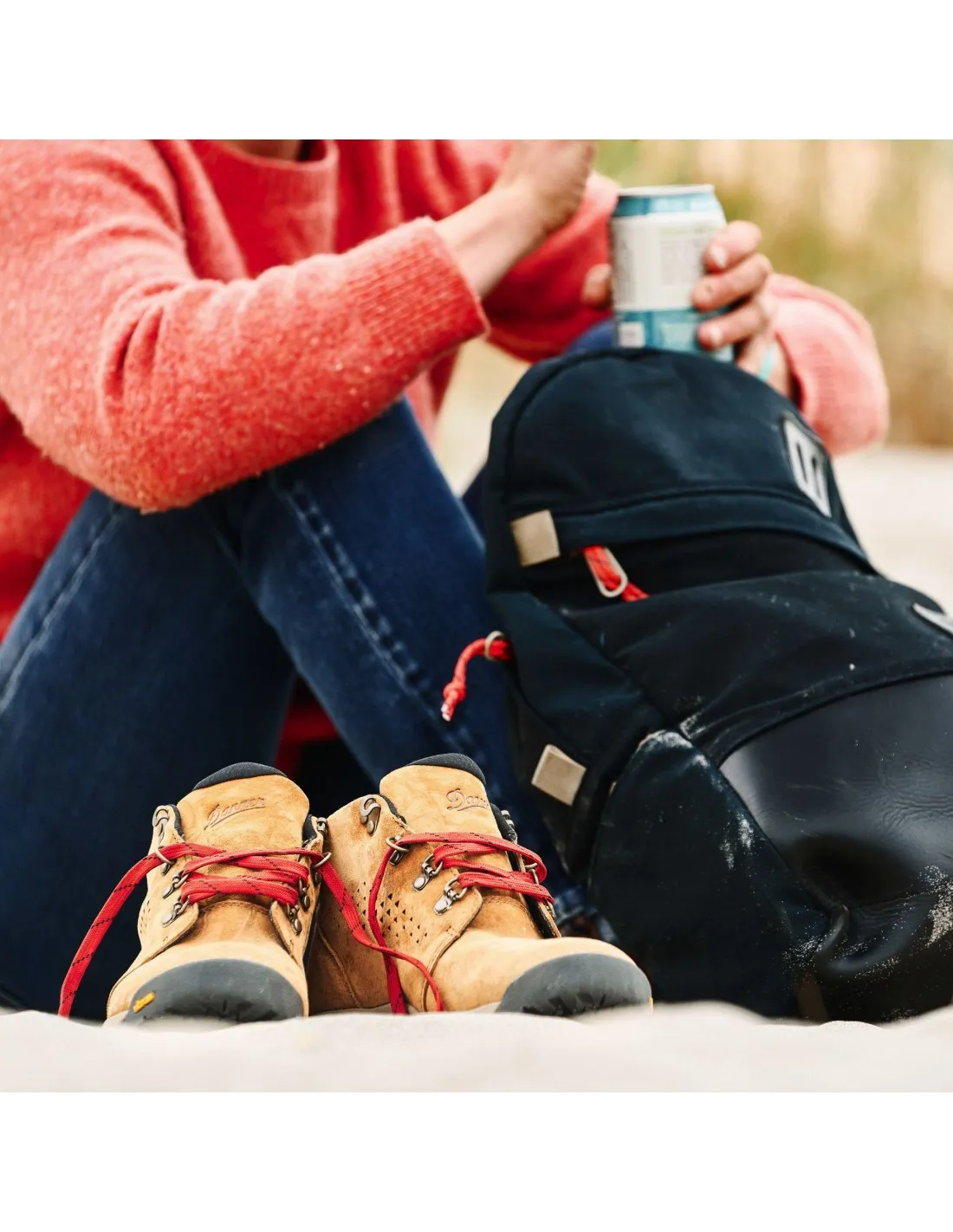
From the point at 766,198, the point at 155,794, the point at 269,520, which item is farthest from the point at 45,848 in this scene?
the point at 766,198

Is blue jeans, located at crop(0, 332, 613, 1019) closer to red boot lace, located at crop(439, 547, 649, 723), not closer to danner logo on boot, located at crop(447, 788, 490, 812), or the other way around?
red boot lace, located at crop(439, 547, 649, 723)

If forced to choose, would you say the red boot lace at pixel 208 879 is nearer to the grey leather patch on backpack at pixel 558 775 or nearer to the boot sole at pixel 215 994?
the boot sole at pixel 215 994

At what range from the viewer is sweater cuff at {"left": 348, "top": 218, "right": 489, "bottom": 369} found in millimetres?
687

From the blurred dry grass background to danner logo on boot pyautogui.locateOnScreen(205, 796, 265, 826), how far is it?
69 centimetres

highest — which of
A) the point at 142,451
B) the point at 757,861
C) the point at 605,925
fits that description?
the point at 142,451

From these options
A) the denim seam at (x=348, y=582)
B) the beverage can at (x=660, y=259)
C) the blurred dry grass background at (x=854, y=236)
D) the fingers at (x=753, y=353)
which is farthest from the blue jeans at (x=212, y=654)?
the blurred dry grass background at (x=854, y=236)

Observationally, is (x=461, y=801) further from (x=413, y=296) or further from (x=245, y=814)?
(x=413, y=296)

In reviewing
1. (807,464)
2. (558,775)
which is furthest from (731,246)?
(558,775)

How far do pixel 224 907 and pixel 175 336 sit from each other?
0.33 meters

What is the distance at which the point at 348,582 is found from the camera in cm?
71

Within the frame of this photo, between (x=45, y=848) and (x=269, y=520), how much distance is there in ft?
0.75

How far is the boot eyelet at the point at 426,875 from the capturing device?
0.48 metres

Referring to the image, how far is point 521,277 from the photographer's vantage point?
1028 millimetres
